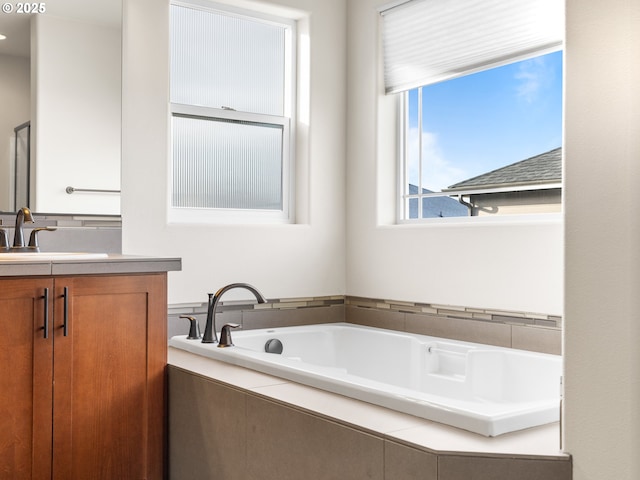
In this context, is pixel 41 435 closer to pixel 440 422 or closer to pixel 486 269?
pixel 440 422

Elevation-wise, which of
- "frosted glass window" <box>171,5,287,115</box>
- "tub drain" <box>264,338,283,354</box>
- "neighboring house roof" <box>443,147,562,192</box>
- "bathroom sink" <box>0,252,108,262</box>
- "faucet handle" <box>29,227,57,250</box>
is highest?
"frosted glass window" <box>171,5,287,115</box>

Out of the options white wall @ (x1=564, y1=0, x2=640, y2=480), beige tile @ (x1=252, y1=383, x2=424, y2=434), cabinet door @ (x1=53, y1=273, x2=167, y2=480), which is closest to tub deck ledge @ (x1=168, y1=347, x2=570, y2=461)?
beige tile @ (x1=252, y1=383, x2=424, y2=434)

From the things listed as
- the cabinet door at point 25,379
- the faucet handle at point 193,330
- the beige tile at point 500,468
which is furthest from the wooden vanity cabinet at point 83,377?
the beige tile at point 500,468

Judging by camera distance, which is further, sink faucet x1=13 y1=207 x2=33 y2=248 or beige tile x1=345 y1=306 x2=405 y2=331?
beige tile x1=345 y1=306 x2=405 y2=331

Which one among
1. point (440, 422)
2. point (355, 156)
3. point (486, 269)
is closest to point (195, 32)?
point (355, 156)

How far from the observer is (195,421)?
243 centimetres

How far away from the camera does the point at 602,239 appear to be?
59.9 inches

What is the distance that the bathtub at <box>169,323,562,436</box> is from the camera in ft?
5.81

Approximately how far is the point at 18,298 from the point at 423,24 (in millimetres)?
2199

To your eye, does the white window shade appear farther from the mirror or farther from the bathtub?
the mirror

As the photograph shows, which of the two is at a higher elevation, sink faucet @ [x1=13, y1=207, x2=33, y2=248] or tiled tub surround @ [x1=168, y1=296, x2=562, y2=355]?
sink faucet @ [x1=13, y1=207, x2=33, y2=248]

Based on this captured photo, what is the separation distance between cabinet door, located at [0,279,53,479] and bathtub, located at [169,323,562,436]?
2.10 ft

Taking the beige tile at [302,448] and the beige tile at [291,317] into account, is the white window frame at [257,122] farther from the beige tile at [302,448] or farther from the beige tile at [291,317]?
the beige tile at [302,448]

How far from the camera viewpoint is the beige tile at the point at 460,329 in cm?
297
